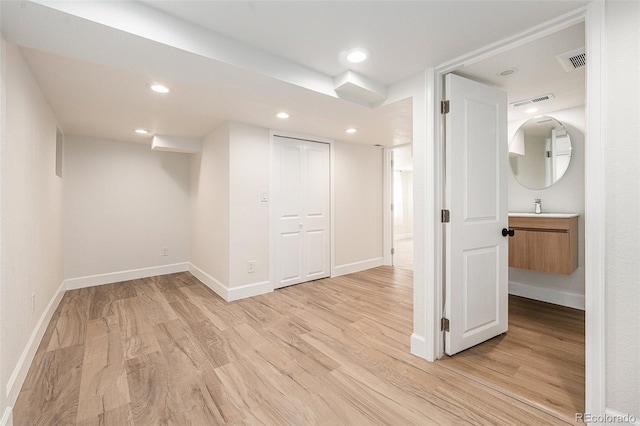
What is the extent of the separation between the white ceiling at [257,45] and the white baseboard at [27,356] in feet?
6.28

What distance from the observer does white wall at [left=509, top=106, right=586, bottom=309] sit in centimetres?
304

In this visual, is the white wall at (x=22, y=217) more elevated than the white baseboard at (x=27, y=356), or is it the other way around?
the white wall at (x=22, y=217)

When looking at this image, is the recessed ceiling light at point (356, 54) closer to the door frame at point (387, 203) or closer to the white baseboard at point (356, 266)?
the white baseboard at point (356, 266)

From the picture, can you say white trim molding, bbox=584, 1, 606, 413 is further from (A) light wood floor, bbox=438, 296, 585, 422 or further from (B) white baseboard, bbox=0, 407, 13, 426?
(B) white baseboard, bbox=0, 407, 13, 426

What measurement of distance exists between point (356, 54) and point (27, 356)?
3122 mm

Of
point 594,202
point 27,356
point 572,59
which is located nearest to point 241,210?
point 27,356

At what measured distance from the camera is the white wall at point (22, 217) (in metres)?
1.54

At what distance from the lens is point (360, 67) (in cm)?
210

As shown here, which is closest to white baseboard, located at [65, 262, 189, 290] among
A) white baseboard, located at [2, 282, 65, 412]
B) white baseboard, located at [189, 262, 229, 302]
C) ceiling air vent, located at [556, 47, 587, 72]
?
white baseboard, located at [189, 262, 229, 302]

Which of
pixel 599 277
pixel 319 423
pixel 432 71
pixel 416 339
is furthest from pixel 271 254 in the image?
pixel 599 277

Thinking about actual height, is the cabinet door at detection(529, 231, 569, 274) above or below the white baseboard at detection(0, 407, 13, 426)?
above

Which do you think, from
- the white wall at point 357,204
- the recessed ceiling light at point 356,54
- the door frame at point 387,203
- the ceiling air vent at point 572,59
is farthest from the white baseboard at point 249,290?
the ceiling air vent at point 572,59

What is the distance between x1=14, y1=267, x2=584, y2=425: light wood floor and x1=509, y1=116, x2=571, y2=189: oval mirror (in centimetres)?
220

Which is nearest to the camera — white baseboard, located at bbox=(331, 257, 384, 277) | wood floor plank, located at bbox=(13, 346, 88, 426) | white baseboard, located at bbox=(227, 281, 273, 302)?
wood floor plank, located at bbox=(13, 346, 88, 426)
